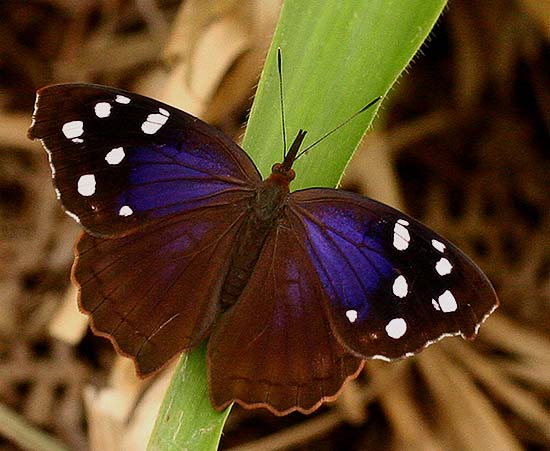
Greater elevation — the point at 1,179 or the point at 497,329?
the point at 497,329

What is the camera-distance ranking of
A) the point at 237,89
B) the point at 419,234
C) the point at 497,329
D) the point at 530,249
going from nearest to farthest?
the point at 419,234
the point at 237,89
the point at 497,329
the point at 530,249

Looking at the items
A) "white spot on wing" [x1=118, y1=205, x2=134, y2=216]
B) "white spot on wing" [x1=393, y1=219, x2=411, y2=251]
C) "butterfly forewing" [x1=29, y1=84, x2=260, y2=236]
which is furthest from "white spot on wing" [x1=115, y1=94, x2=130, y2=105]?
"white spot on wing" [x1=393, y1=219, x2=411, y2=251]

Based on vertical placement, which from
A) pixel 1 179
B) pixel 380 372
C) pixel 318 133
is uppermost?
pixel 318 133

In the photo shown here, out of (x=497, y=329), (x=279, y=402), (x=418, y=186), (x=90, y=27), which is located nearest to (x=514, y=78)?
(x=418, y=186)

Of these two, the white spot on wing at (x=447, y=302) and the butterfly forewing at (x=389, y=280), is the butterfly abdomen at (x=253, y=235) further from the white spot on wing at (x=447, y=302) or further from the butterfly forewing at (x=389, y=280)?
the white spot on wing at (x=447, y=302)

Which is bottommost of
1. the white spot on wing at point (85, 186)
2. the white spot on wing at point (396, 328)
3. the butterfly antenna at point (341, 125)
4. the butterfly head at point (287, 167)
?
the white spot on wing at point (85, 186)

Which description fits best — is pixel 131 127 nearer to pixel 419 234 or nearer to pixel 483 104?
pixel 419 234

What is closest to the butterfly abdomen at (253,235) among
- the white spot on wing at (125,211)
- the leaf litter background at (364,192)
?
the white spot on wing at (125,211)
